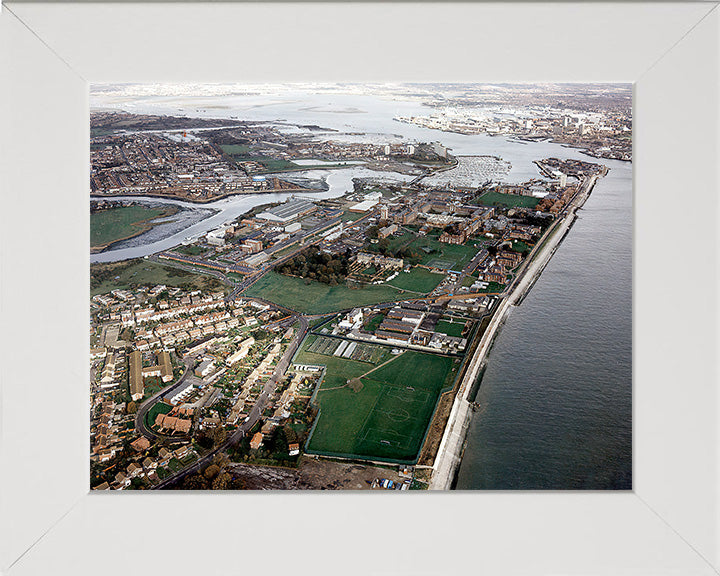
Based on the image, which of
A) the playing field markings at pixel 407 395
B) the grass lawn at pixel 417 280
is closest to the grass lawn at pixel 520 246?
the grass lawn at pixel 417 280

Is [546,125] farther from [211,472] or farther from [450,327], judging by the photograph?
[211,472]

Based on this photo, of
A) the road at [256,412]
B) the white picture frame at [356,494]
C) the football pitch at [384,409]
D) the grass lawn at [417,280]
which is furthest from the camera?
the grass lawn at [417,280]


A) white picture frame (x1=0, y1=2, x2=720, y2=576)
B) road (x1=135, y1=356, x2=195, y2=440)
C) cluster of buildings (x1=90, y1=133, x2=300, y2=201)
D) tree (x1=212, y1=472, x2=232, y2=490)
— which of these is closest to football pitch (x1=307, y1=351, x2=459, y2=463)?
tree (x1=212, y1=472, x2=232, y2=490)

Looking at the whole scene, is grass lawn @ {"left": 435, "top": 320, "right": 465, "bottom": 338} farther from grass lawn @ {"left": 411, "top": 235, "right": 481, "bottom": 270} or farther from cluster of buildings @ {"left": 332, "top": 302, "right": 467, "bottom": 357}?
grass lawn @ {"left": 411, "top": 235, "right": 481, "bottom": 270}

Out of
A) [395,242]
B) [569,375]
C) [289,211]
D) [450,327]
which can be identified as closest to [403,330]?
[450,327]

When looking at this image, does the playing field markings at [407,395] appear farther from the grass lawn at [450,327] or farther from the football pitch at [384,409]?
the grass lawn at [450,327]
